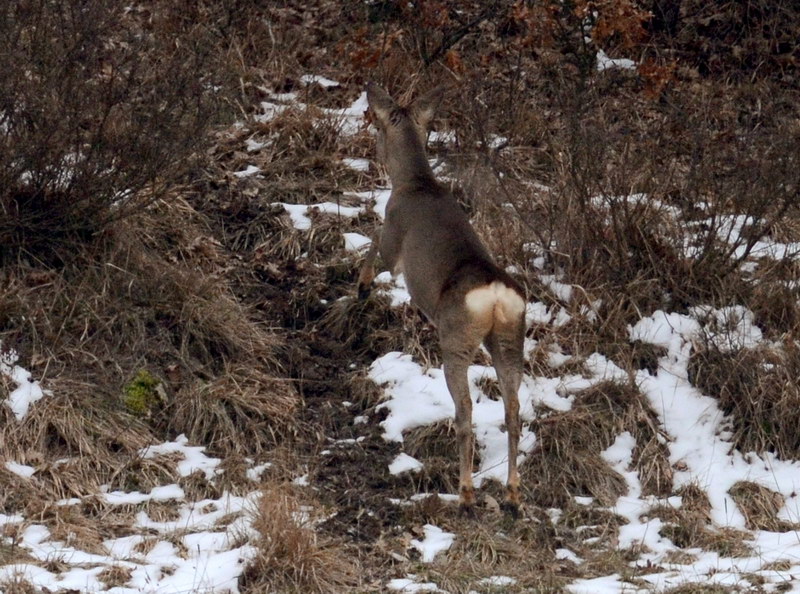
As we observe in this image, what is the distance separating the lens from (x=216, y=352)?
27.8 feet

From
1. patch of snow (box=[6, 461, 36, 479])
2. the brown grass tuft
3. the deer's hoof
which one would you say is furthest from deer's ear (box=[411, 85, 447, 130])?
patch of snow (box=[6, 461, 36, 479])

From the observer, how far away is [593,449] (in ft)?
26.0

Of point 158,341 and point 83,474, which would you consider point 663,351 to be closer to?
point 158,341

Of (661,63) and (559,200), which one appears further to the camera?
(661,63)

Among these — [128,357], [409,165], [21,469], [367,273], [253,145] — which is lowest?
[21,469]

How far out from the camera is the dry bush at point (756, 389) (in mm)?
8062

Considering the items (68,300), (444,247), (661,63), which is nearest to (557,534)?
(444,247)

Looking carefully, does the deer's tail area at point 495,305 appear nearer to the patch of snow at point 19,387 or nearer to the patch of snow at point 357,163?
the patch of snow at point 19,387

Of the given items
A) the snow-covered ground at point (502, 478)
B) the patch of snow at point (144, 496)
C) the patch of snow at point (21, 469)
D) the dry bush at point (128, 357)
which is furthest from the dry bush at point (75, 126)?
the patch of snow at point (144, 496)

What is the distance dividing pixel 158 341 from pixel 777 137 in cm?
462

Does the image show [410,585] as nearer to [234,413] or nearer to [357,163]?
[234,413]

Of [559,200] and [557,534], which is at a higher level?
[559,200]

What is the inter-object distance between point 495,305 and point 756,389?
225 cm

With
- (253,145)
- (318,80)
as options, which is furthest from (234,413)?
(318,80)
